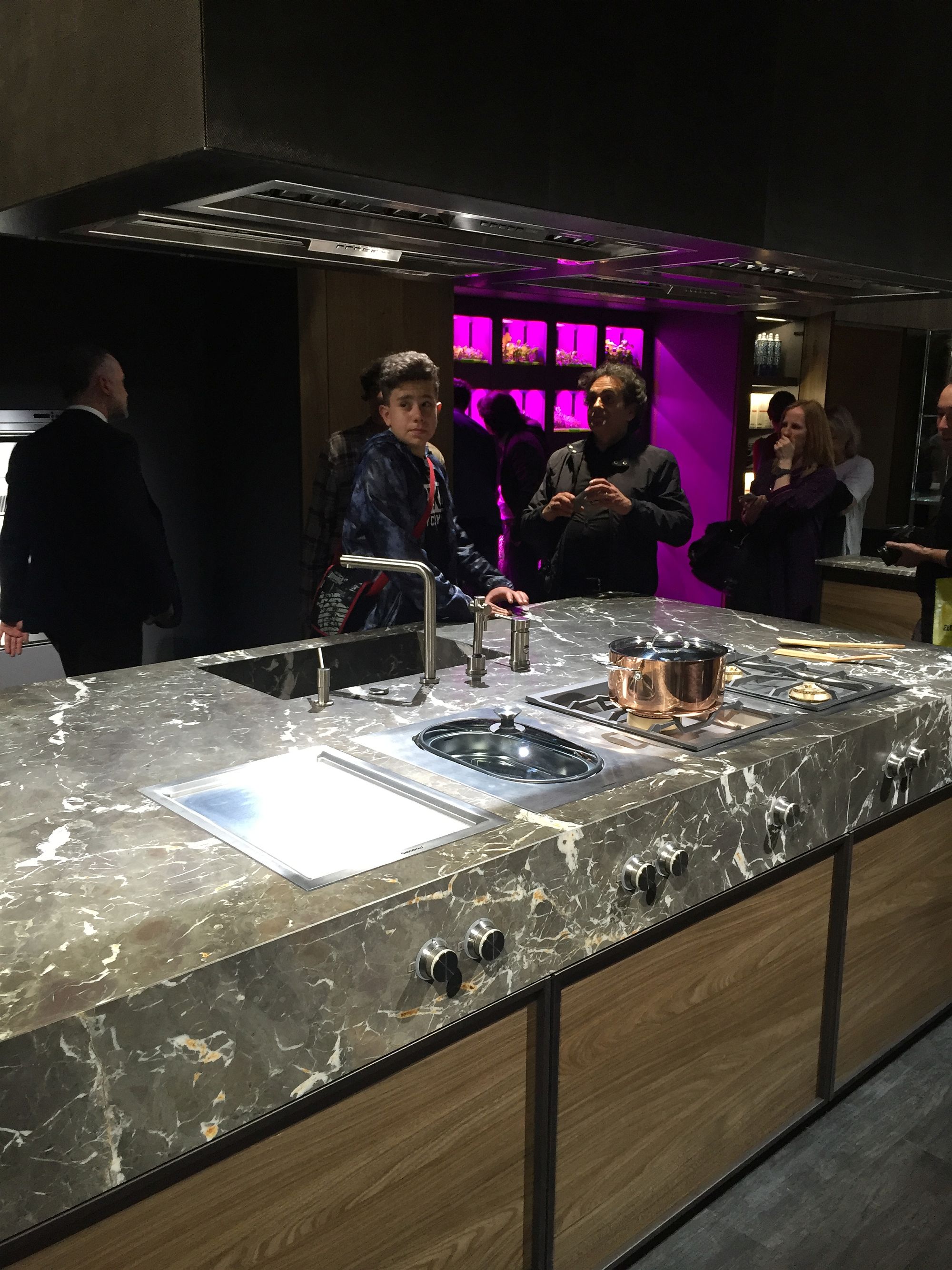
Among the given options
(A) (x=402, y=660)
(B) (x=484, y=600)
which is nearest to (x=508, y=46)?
(B) (x=484, y=600)

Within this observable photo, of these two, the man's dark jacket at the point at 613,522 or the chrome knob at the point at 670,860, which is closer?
the chrome knob at the point at 670,860

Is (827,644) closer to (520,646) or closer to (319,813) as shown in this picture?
(520,646)

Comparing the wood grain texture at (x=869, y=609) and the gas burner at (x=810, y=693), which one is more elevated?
the gas burner at (x=810, y=693)

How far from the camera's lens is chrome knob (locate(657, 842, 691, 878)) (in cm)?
170

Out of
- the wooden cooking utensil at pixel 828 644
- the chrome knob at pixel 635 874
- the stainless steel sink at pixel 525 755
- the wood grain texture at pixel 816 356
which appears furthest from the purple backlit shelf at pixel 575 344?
the chrome knob at pixel 635 874

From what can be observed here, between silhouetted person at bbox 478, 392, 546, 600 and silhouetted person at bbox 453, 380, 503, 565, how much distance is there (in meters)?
0.33

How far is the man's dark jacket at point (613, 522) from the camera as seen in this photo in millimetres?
3994

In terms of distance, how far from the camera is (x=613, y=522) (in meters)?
4.02

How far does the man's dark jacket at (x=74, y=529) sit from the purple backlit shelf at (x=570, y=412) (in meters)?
3.42

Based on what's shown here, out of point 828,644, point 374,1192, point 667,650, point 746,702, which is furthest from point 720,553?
point 374,1192

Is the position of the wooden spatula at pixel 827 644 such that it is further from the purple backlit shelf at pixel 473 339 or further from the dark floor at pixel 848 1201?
the purple backlit shelf at pixel 473 339

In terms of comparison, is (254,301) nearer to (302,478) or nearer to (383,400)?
(302,478)

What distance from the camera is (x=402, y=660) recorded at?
263 cm

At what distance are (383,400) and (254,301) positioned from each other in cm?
168
